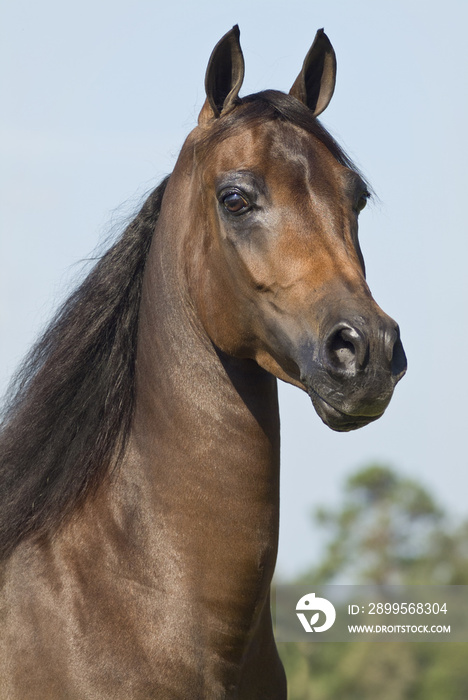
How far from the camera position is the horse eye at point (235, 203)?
349 cm

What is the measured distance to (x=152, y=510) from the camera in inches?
140

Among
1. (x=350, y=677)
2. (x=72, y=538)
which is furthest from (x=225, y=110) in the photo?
(x=350, y=677)

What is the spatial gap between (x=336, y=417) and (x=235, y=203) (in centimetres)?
94

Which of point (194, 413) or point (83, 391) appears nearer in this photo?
point (194, 413)

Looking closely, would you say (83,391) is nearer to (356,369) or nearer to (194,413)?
(194,413)

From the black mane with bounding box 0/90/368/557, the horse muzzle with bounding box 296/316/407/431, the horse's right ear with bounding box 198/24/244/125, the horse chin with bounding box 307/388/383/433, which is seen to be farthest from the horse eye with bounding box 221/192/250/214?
the horse chin with bounding box 307/388/383/433

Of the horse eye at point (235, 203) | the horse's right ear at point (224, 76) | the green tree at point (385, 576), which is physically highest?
the horse's right ear at point (224, 76)

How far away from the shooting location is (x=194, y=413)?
3.61 m

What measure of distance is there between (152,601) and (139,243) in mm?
1601

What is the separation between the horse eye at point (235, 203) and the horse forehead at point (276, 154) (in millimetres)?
117

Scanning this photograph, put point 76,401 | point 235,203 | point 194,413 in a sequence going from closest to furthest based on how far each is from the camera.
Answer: point 235,203
point 194,413
point 76,401

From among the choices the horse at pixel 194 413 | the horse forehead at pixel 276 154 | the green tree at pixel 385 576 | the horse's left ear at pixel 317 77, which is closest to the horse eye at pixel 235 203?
the horse at pixel 194 413

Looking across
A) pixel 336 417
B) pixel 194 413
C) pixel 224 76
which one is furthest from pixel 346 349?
pixel 224 76

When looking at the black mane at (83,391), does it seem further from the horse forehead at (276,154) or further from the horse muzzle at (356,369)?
the horse muzzle at (356,369)
